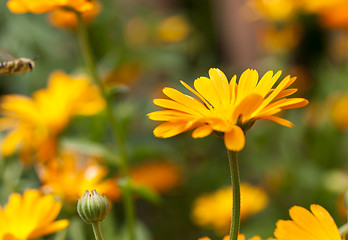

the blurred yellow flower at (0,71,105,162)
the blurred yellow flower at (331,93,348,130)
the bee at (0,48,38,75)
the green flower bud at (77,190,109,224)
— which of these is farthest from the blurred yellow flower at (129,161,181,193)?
the green flower bud at (77,190,109,224)

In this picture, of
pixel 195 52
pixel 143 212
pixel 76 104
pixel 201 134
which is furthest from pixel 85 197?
pixel 195 52

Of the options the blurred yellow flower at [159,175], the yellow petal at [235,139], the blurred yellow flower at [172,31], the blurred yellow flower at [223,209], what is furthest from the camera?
the blurred yellow flower at [172,31]

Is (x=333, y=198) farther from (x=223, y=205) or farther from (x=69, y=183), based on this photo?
(x=69, y=183)

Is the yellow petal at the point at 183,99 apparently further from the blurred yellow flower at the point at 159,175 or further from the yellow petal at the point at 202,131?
the blurred yellow flower at the point at 159,175

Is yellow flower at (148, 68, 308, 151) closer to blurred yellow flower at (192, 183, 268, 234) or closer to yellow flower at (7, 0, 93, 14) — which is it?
yellow flower at (7, 0, 93, 14)

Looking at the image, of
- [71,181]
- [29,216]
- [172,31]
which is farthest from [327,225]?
[172,31]

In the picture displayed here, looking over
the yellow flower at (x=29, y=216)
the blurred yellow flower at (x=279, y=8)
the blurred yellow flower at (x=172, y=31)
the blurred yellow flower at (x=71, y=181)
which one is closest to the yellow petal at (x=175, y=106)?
the yellow flower at (x=29, y=216)
